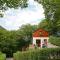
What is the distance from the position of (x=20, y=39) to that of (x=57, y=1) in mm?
28618

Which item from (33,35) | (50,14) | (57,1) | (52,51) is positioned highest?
(57,1)

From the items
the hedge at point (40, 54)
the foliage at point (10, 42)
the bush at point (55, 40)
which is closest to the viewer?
the hedge at point (40, 54)

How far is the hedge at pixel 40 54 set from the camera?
94.7ft

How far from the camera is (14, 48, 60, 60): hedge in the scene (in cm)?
2888

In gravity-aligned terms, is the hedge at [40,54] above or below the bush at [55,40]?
above

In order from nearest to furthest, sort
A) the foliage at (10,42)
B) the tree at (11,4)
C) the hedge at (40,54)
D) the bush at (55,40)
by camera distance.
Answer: the hedge at (40,54)
the tree at (11,4)
the foliage at (10,42)
the bush at (55,40)

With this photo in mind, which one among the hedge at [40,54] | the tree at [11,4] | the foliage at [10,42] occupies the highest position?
the tree at [11,4]

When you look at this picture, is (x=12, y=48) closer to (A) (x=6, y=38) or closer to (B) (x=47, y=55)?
(A) (x=6, y=38)

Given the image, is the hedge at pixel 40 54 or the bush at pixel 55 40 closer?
the hedge at pixel 40 54

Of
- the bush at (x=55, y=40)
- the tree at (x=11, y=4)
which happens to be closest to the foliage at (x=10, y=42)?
the bush at (x=55, y=40)

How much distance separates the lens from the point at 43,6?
35.9 meters

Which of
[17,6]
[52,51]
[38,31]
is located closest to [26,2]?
[17,6]

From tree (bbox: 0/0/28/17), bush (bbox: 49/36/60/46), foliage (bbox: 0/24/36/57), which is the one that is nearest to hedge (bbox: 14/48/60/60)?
tree (bbox: 0/0/28/17)

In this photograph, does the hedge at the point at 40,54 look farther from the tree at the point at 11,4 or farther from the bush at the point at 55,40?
the bush at the point at 55,40
